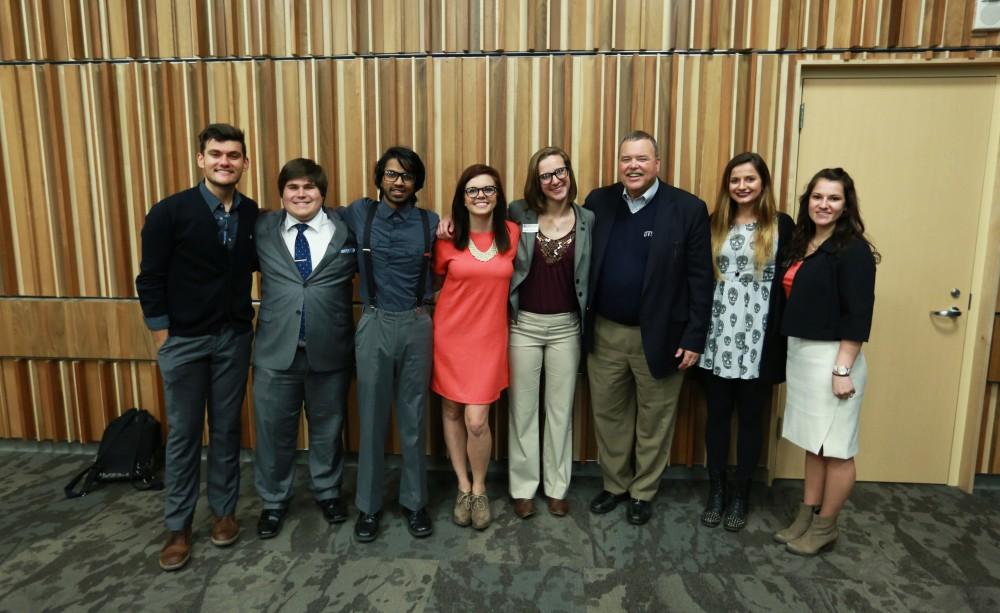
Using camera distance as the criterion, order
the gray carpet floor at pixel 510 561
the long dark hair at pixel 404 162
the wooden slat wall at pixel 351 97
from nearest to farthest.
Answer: the gray carpet floor at pixel 510 561, the long dark hair at pixel 404 162, the wooden slat wall at pixel 351 97

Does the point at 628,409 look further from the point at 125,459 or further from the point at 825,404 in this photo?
the point at 125,459

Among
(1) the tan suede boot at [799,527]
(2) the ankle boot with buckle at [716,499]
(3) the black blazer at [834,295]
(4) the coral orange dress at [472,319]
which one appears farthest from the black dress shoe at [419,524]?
(3) the black blazer at [834,295]

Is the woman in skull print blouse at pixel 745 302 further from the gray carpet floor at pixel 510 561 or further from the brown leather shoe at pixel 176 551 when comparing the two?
the brown leather shoe at pixel 176 551

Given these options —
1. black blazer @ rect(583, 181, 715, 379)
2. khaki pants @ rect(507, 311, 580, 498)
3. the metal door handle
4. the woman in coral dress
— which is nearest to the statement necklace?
the woman in coral dress

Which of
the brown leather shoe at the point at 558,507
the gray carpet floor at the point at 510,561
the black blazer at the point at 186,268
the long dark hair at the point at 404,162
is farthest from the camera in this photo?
the brown leather shoe at the point at 558,507

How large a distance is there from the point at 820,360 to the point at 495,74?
2141mm

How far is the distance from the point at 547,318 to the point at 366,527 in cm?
130

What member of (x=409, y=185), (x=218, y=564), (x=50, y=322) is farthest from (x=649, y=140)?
(x=50, y=322)

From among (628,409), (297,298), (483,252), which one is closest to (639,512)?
(628,409)

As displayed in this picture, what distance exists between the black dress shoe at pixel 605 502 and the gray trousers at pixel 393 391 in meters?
0.88

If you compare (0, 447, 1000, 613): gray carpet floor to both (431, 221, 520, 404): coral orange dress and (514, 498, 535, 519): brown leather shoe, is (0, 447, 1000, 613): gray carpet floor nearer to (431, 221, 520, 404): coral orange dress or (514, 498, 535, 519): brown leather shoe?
(514, 498, 535, 519): brown leather shoe

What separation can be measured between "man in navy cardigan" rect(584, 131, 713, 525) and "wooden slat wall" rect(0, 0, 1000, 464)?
0.40m

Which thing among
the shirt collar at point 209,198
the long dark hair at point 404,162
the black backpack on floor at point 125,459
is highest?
the long dark hair at point 404,162

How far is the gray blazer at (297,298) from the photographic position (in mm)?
2598
